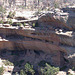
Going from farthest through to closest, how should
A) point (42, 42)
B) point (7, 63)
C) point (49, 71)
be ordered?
point (7, 63) → point (42, 42) → point (49, 71)

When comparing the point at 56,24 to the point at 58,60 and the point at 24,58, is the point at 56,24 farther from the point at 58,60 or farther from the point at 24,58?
the point at 24,58

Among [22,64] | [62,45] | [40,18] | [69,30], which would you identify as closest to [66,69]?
[62,45]

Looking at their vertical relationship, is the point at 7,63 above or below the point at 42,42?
below

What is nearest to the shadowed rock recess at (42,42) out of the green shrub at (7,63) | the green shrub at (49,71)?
the green shrub at (7,63)

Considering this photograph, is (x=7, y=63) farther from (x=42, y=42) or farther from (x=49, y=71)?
(x=49, y=71)

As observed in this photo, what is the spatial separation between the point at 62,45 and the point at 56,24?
178 inches

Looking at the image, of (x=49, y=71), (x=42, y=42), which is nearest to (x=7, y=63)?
(x=42, y=42)

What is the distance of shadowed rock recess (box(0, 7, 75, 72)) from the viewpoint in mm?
26891

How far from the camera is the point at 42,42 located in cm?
3012

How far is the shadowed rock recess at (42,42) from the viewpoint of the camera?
2689cm

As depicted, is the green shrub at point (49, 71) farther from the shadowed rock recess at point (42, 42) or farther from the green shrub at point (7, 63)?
the green shrub at point (7, 63)

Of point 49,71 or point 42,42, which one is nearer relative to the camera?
point 49,71

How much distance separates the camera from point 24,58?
107 feet

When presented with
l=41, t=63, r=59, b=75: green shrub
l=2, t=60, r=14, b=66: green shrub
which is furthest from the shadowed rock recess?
l=41, t=63, r=59, b=75: green shrub
